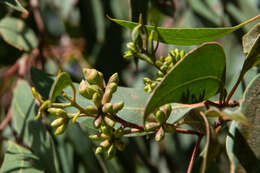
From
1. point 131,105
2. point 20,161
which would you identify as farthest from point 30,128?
point 131,105

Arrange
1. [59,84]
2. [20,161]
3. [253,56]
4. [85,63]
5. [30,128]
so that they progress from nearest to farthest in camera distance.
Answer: [59,84], [253,56], [20,161], [30,128], [85,63]

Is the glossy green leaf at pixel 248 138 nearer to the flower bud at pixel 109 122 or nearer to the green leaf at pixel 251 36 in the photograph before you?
the green leaf at pixel 251 36

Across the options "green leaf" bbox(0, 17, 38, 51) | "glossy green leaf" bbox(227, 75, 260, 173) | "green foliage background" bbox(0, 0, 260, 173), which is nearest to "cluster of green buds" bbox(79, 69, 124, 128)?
"glossy green leaf" bbox(227, 75, 260, 173)

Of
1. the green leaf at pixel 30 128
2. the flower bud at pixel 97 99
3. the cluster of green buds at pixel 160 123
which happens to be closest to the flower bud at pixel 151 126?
the cluster of green buds at pixel 160 123

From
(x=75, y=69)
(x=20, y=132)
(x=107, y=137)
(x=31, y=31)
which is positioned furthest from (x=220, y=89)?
(x=75, y=69)

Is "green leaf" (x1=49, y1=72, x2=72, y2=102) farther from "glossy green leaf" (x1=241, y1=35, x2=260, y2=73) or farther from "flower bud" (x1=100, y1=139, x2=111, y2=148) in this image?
"glossy green leaf" (x1=241, y1=35, x2=260, y2=73)

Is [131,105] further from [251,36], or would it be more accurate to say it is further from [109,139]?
[251,36]
